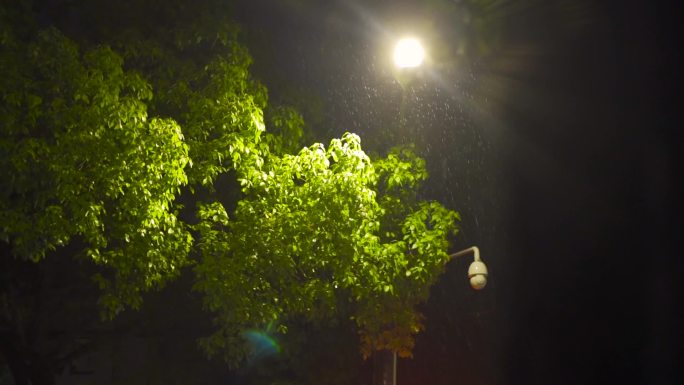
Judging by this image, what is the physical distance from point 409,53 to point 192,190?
389 centimetres

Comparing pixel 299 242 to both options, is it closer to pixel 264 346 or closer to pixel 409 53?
pixel 409 53

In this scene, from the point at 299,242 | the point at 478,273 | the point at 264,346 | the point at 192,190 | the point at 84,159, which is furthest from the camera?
the point at 264,346

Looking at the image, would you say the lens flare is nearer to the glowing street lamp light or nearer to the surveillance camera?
the surveillance camera

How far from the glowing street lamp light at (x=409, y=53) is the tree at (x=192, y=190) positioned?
1.61 metres

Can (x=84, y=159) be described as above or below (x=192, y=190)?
below

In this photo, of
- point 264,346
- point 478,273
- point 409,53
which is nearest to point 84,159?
point 409,53

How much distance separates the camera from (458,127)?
1959 centimetres

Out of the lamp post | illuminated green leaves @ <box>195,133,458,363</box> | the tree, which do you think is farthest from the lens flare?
illuminated green leaves @ <box>195,133,458,363</box>

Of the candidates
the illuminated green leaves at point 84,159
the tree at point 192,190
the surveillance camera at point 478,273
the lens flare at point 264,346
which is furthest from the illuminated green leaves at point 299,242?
the lens flare at point 264,346

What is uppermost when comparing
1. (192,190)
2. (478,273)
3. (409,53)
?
(409,53)

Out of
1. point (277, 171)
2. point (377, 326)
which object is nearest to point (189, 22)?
point (277, 171)

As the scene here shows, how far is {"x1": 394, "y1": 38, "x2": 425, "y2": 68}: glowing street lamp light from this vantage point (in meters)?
10.7

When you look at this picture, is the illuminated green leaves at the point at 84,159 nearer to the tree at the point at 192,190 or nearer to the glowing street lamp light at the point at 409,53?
the tree at the point at 192,190

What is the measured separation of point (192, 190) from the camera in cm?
1180
